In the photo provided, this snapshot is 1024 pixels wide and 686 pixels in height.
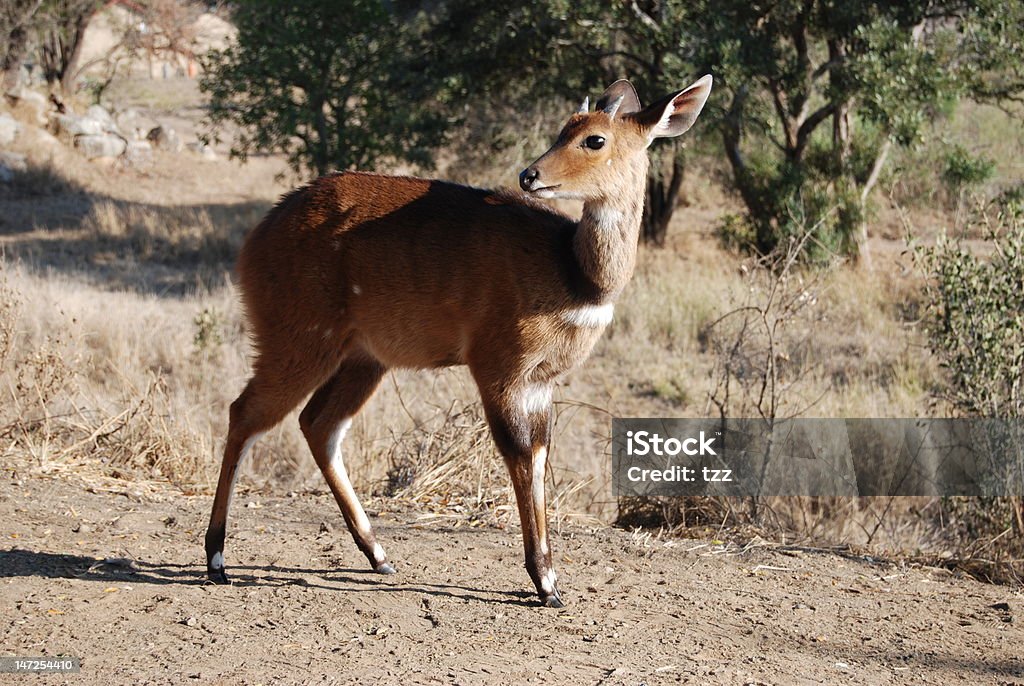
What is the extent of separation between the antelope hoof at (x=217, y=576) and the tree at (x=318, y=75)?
13778 mm

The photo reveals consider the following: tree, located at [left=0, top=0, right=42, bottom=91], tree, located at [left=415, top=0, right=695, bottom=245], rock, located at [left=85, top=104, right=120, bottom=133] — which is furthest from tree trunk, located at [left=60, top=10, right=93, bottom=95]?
tree, located at [left=415, top=0, right=695, bottom=245]

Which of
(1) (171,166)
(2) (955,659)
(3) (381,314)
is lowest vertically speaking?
(2) (955,659)

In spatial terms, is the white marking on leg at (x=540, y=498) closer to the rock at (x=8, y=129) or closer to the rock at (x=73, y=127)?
the rock at (x=8, y=129)

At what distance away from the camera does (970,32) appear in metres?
14.6

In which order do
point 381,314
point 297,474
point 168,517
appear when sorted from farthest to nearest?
point 297,474, point 168,517, point 381,314

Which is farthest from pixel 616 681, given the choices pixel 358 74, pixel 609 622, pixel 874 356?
pixel 358 74

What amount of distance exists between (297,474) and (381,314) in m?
3.93

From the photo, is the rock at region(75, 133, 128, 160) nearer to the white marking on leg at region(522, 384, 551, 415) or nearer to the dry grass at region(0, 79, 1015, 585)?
the dry grass at region(0, 79, 1015, 585)

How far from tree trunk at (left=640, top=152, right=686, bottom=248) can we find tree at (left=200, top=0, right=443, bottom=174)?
13.7ft

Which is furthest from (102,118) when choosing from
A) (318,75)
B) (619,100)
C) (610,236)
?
(610,236)

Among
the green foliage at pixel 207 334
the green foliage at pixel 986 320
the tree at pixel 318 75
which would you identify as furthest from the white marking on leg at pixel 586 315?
the tree at pixel 318 75

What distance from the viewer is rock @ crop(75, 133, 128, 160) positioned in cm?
2536

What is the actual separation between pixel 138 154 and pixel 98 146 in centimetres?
94

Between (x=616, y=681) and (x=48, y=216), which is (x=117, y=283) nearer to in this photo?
(x=48, y=216)
